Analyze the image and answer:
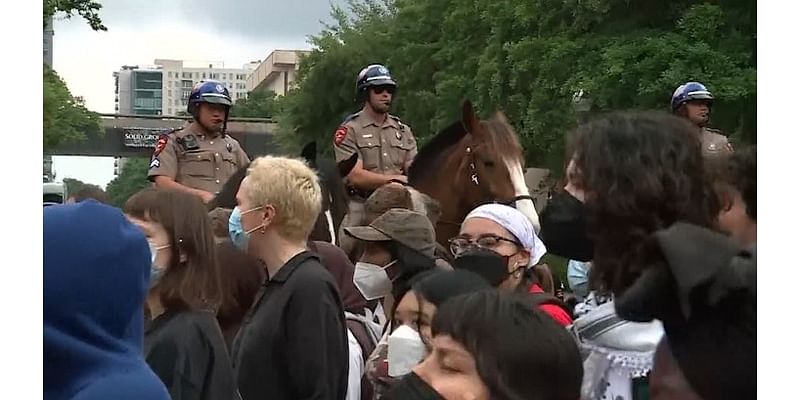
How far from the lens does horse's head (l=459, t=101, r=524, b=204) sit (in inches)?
292

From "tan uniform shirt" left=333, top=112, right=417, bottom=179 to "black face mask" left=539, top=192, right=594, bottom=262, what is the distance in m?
6.00

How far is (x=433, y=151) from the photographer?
809cm

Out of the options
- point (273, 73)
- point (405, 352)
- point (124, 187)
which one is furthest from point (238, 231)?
point (273, 73)

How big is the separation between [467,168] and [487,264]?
3628 mm

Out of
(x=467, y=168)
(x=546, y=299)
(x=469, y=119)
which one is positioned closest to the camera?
(x=546, y=299)

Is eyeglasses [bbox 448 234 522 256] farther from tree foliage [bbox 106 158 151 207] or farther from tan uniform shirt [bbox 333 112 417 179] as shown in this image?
tan uniform shirt [bbox 333 112 417 179]

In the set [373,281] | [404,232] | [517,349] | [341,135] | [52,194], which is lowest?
[373,281]

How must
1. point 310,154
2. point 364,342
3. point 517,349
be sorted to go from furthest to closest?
point 310,154
point 364,342
point 517,349

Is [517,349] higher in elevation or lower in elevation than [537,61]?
lower

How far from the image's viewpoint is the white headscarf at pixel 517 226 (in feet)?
14.0

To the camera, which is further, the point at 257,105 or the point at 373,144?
the point at 257,105

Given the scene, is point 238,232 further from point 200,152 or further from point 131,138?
point 131,138

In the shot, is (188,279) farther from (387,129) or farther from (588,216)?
(387,129)

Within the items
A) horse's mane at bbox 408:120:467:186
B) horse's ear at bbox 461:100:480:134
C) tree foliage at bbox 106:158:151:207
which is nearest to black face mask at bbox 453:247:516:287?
tree foliage at bbox 106:158:151:207
